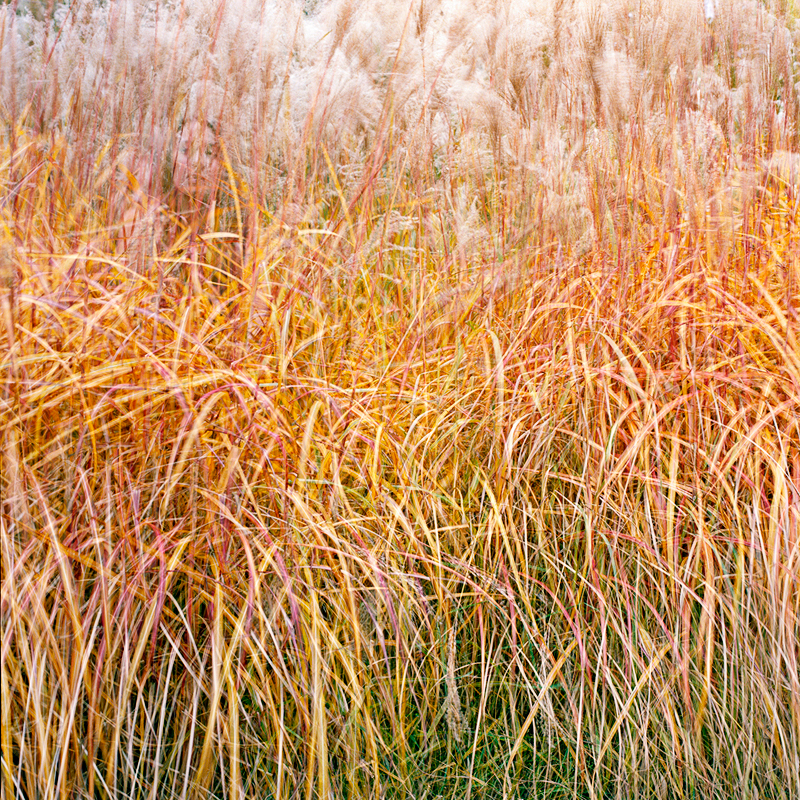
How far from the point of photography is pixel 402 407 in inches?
66.7

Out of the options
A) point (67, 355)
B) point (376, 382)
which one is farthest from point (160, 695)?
point (376, 382)

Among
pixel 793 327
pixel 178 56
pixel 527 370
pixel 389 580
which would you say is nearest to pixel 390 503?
pixel 389 580

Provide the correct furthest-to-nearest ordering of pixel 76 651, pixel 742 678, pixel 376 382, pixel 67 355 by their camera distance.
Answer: pixel 376 382, pixel 67 355, pixel 742 678, pixel 76 651

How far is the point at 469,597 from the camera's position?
1521 mm

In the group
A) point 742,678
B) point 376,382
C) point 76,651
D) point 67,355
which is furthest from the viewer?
point 376,382

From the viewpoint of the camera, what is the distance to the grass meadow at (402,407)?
1.31 meters

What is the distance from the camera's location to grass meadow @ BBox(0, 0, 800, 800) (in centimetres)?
131

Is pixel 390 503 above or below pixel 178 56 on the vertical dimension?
→ below

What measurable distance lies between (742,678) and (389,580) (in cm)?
67

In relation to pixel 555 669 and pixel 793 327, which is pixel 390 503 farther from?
pixel 793 327

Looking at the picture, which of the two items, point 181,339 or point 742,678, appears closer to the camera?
point 742,678

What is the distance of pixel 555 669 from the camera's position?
1328mm


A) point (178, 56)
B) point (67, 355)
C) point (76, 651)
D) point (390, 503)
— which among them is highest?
point (178, 56)

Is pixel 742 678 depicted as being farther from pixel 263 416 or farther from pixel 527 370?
pixel 263 416
